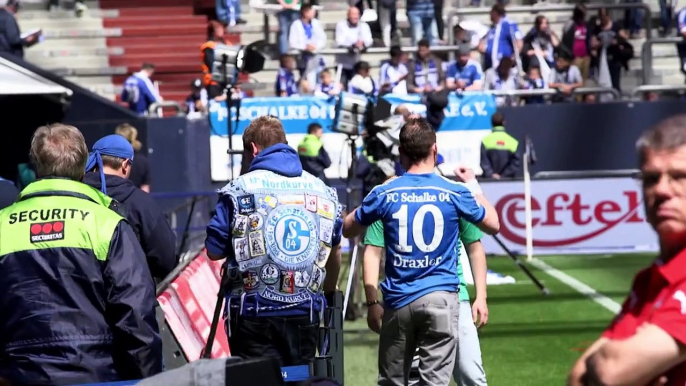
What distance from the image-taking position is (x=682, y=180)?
2670 millimetres

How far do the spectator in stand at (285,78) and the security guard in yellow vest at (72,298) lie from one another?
1683 cm

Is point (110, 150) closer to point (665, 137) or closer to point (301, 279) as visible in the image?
point (301, 279)

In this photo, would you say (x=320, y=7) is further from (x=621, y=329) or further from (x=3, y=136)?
(x=621, y=329)

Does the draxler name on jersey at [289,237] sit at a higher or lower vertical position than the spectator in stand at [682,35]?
lower

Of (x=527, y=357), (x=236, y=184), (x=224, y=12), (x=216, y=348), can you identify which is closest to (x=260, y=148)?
(x=236, y=184)

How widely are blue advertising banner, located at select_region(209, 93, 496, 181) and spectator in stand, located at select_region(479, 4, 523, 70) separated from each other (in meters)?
1.61

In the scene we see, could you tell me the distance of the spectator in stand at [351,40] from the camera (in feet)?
71.6

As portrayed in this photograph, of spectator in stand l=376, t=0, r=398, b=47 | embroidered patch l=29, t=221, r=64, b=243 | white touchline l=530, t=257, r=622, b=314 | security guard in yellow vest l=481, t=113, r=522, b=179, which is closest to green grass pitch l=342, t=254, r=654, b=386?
white touchline l=530, t=257, r=622, b=314

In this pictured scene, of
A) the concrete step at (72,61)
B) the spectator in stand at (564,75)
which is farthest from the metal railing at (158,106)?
the spectator in stand at (564,75)

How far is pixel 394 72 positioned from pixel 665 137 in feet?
60.6

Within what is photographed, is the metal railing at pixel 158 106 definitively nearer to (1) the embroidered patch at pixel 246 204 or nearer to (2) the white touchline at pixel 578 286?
(2) the white touchline at pixel 578 286

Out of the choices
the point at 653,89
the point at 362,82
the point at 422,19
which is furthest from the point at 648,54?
the point at 362,82

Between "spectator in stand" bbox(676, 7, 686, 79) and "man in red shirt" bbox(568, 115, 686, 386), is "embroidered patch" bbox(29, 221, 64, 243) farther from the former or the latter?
"spectator in stand" bbox(676, 7, 686, 79)

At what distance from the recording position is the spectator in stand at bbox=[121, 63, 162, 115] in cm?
2119
